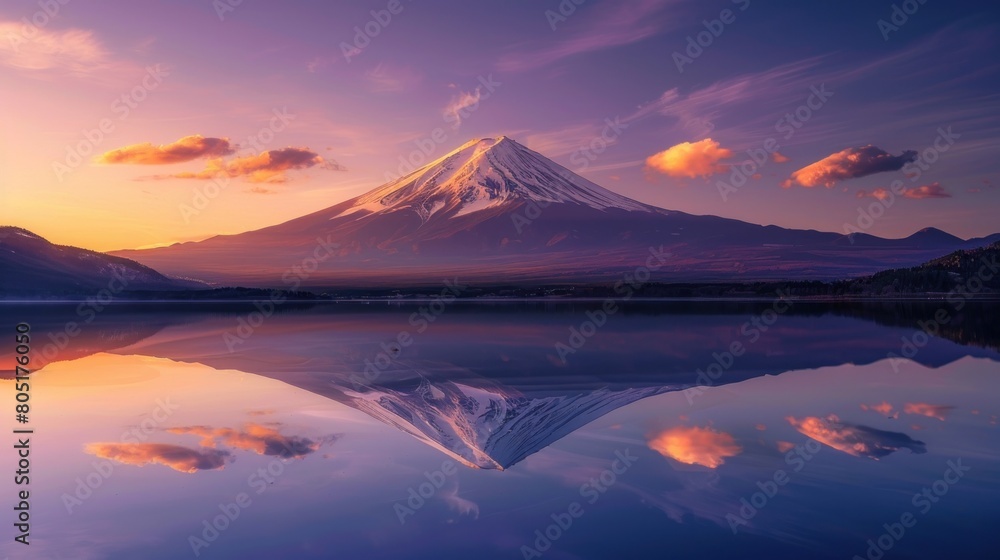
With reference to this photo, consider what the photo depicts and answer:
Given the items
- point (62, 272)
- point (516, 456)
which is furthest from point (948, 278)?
point (62, 272)

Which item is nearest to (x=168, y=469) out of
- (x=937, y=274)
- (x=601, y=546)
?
(x=601, y=546)

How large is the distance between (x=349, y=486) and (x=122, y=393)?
19.5ft

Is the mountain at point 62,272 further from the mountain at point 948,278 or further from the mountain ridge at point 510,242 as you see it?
the mountain at point 948,278

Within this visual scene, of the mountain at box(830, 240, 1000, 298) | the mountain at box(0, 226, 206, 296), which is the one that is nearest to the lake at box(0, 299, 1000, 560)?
the mountain at box(830, 240, 1000, 298)

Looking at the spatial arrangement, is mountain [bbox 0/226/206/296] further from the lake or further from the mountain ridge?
the lake

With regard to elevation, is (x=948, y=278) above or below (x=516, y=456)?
above

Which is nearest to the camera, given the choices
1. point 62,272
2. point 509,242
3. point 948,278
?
point 948,278

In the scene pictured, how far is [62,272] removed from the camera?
71.8 meters

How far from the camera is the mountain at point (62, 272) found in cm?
6619

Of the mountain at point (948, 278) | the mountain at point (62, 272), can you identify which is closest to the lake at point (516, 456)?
the mountain at point (948, 278)

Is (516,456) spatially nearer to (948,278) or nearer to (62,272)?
(948,278)

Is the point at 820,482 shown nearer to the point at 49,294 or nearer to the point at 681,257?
the point at 49,294

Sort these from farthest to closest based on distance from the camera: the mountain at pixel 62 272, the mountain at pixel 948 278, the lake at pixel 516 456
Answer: the mountain at pixel 62 272 < the mountain at pixel 948 278 < the lake at pixel 516 456

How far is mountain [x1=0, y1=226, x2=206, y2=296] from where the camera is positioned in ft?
217
